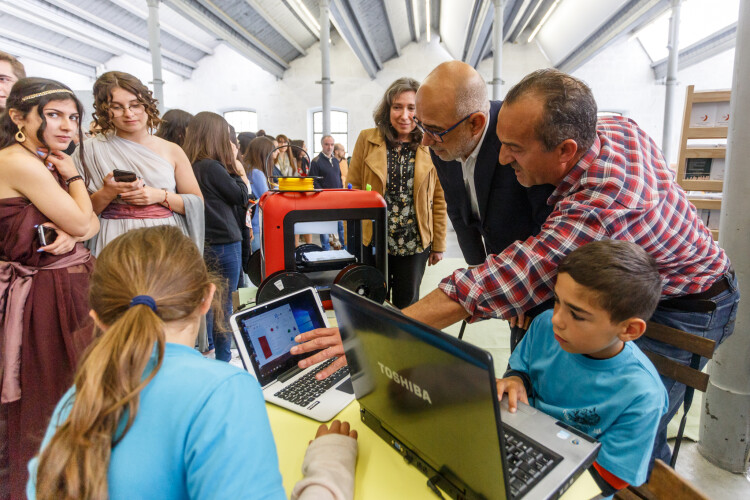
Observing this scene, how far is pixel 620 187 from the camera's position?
1.01 meters

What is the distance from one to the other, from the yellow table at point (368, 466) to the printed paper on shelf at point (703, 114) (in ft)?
12.8

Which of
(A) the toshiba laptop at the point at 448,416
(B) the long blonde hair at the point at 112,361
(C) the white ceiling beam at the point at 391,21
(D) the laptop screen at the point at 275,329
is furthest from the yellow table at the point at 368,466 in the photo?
(C) the white ceiling beam at the point at 391,21

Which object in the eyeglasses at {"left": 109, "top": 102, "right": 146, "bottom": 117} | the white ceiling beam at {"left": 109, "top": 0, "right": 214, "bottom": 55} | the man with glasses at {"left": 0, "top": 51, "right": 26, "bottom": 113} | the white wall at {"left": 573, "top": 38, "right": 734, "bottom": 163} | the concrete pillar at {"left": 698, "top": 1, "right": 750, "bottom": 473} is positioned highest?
the white ceiling beam at {"left": 109, "top": 0, "right": 214, "bottom": 55}

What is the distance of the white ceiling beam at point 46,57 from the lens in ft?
28.4

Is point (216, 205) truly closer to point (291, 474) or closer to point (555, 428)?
point (291, 474)

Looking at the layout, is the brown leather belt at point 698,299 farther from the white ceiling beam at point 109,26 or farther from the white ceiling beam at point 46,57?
the white ceiling beam at point 46,57

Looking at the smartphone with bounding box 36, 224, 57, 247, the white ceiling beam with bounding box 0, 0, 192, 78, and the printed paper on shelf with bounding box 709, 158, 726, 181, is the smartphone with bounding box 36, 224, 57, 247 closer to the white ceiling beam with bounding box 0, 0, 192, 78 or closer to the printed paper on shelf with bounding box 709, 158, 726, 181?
the printed paper on shelf with bounding box 709, 158, 726, 181

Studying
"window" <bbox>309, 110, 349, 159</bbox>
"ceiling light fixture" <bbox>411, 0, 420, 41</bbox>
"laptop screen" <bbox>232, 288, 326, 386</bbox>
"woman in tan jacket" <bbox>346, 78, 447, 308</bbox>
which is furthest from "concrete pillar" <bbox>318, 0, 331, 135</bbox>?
"laptop screen" <bbox>232, 288, 326, 386</bbox>

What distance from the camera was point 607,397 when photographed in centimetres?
94

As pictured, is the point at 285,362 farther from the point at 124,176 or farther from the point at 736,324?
A: the point at 736,324

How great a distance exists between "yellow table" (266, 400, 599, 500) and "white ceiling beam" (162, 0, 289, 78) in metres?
6.92

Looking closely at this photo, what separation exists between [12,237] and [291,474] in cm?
122

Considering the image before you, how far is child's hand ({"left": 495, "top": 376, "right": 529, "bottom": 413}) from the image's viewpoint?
2.90ft

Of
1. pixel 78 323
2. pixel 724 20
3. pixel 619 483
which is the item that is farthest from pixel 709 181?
pixel 724 20
